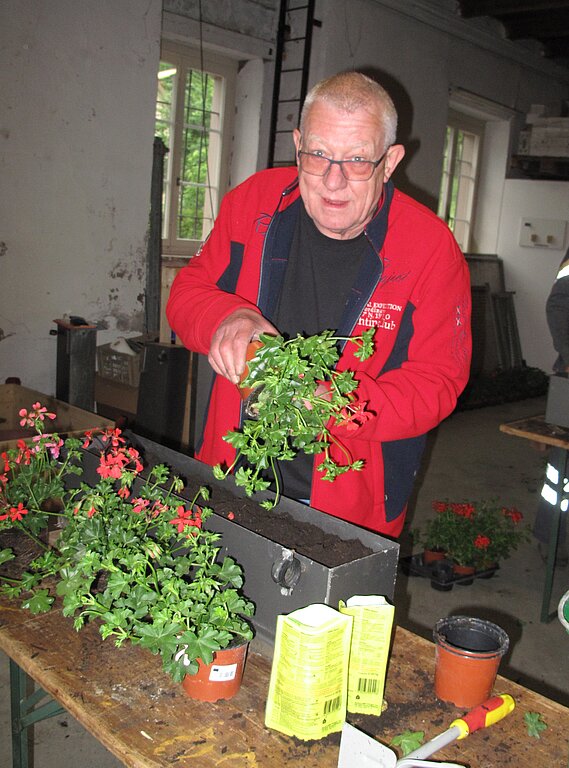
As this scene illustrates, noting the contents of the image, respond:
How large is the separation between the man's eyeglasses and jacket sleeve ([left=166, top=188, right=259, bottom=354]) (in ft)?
1.07

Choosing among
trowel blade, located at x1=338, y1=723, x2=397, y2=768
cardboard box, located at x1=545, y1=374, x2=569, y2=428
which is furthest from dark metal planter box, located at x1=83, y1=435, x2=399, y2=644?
cardboard box, located at x1=545, y1=374, x2=569, y2=428

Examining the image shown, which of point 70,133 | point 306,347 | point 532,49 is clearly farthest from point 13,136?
point 532,49

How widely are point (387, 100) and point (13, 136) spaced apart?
10.1ft

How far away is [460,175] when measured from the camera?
866cm

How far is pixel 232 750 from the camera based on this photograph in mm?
1134

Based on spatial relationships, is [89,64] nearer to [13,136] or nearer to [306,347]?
[13,136]

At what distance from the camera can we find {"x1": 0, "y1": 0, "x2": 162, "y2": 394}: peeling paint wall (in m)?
4.13

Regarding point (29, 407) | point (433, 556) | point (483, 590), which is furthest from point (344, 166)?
point (483, 590)

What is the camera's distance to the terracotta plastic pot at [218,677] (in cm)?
123

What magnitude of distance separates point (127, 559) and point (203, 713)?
0.95 feet

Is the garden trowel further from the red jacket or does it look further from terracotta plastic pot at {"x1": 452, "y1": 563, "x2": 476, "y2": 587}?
terracotta plastic pot at {"x1": 452, "y1": 563, "x2": 476, "y2": 587}

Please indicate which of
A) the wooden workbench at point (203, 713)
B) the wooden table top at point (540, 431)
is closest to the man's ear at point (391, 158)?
the wooden workbench at point (203, 713)

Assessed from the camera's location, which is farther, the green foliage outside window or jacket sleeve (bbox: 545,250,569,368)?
the green foliage outside window

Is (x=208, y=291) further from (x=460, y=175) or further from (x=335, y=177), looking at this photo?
(x=460, y=175)
